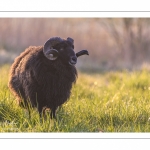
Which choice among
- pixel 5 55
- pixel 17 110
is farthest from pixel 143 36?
pixel 17 110

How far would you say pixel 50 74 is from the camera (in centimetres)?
808

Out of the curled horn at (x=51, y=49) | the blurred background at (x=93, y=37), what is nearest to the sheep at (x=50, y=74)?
the curled horn at (x=51, y=49)

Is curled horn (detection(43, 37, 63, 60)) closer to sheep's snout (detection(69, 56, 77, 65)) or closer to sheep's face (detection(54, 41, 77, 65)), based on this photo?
sheep's face (detection(54, 41, 77, 65))

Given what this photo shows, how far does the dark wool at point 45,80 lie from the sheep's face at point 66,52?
0.28 ft

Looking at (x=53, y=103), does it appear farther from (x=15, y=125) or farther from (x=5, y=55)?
(x=5, y=55)

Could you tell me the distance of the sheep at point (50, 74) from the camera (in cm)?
802

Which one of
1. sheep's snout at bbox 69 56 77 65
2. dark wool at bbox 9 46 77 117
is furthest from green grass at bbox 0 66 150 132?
sheep's snout at bbox 69 56 77 65

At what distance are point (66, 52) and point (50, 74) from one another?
46 centimetres

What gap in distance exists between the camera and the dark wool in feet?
26.4

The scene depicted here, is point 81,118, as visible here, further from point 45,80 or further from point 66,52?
point 66,52

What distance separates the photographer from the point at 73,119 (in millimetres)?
8172

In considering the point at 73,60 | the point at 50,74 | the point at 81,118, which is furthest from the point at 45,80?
the point at 81,118
